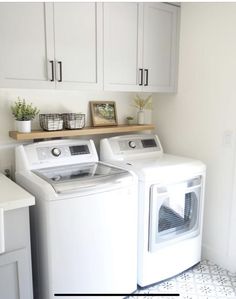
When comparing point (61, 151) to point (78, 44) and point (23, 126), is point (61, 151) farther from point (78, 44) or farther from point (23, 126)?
point (78, 44)

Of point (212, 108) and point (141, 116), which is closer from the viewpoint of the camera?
point (212, 108)

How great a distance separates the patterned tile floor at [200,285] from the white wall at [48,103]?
4.76 feet

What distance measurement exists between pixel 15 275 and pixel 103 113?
1.49 meters

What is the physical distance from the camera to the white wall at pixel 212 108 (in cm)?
227

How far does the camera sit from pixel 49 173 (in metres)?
1.95

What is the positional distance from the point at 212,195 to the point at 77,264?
1.33 meters

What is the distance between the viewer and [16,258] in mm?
1553

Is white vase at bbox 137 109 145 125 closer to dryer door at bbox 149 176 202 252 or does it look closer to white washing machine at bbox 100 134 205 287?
white washing machine at bbox 100 134 205 287

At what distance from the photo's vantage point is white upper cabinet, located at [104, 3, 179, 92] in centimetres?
219

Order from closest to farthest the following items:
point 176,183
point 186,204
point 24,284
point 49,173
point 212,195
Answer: point 24,284 < point 49,173 < point 176,183 < point 186,204 < point 212,195

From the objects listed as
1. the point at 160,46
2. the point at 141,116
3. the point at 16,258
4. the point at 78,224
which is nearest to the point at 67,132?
the point at 78,224

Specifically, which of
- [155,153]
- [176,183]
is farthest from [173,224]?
[155,153]

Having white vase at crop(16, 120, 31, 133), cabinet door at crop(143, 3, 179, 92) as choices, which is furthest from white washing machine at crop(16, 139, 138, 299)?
cabinet door at crop(143, 3, 179, 92)

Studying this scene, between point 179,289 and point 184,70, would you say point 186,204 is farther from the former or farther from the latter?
point 184,70
